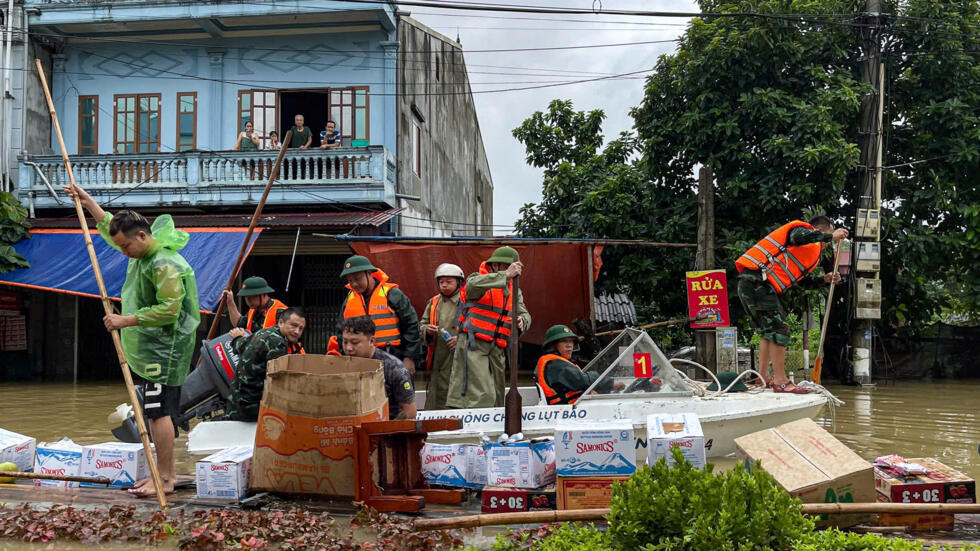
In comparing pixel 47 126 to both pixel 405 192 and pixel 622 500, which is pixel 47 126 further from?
pixel 622 500

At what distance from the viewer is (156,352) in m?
5.16

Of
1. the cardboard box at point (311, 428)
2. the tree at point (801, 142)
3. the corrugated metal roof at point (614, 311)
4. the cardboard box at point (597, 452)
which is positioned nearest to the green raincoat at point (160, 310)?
the cardboard box at point (311, 428)

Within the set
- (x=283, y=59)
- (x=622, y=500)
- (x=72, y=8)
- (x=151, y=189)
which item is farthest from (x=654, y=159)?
(x=622, y=500)

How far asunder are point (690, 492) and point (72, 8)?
16.5 meters

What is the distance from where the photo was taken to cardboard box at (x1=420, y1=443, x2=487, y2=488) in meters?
5.22

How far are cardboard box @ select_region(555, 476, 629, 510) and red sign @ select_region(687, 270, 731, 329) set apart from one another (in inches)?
302

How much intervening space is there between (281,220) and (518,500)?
10592 mm

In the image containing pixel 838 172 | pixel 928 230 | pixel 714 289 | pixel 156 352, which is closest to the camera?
pixel 156 352

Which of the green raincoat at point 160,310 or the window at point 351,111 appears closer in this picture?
the green raincoat at point 160,310

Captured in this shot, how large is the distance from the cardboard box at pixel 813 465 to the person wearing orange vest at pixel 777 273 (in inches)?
104

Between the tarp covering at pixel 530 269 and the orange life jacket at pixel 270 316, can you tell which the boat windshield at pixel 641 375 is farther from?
the tarp covering at pixel 530 269

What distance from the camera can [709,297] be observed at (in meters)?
11.8

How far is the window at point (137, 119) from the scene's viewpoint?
16.5 meters

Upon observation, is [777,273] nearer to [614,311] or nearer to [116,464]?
[116,464]
